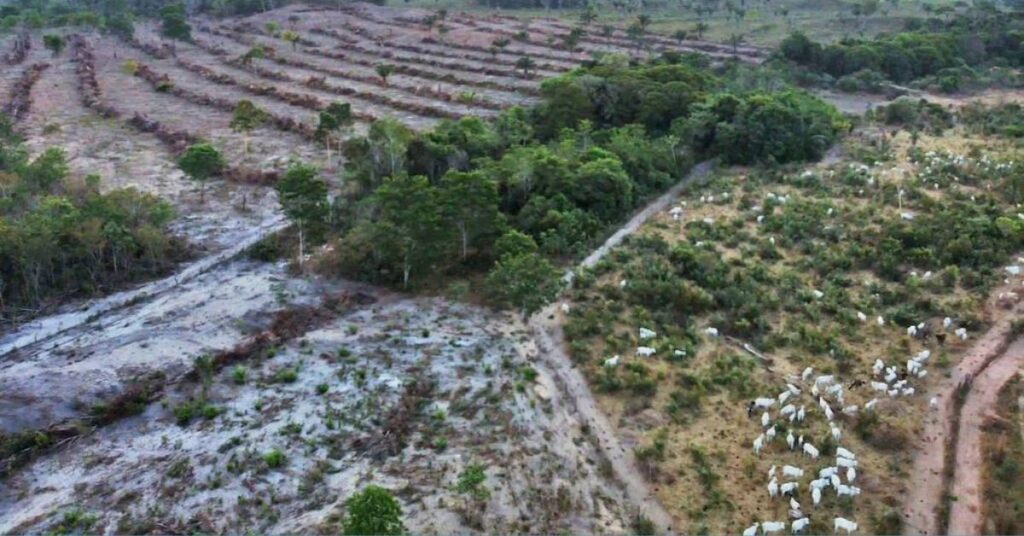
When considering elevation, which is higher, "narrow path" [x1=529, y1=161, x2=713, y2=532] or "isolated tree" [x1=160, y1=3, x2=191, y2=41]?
"isolated tree" [x1=160, y1=3, x2=191, y2=41]

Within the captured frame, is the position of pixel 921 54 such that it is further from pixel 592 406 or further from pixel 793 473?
pixel 793 473

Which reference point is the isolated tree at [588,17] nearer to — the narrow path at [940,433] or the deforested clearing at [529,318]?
the deforested clearing at [529,318]

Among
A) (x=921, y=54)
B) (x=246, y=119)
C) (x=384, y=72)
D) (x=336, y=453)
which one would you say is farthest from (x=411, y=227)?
(x=921, y=54)

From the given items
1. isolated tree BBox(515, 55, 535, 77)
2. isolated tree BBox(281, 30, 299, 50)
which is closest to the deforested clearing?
isolated tree BBox(515, 55, 535, 77)

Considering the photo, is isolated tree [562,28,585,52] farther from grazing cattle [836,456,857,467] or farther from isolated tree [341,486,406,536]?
isolated tree [341,486,406,536]

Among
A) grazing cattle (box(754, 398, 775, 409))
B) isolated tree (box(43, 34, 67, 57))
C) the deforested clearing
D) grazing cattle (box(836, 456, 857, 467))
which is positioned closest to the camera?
the deforested clearing
